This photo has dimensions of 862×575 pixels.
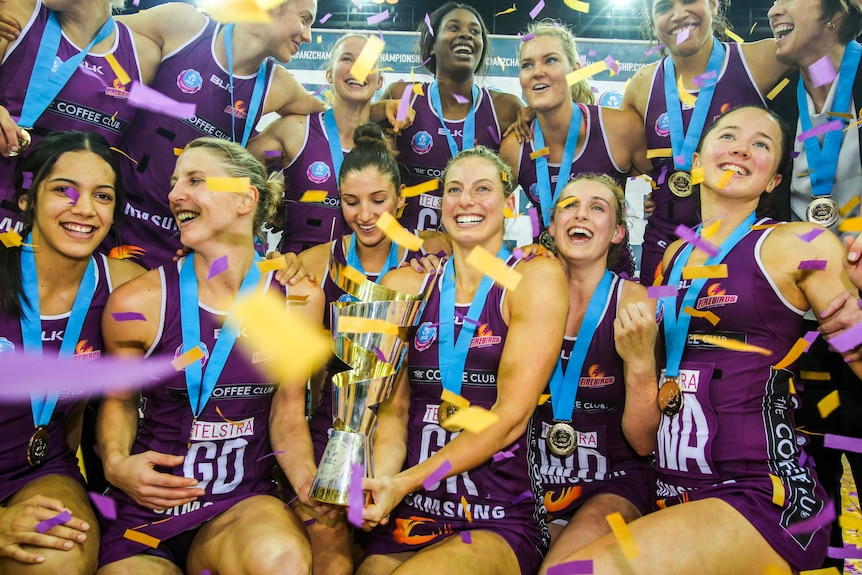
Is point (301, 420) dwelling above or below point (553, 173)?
below

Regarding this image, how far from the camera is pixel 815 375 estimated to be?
2910 millimetres

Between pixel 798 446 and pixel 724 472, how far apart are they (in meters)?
0.29

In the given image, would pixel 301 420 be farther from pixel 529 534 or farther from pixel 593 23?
pixel 593 23

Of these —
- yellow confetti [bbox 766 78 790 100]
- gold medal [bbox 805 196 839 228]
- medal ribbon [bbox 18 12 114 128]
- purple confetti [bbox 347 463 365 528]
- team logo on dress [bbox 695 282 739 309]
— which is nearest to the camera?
purple confetti [bbox 347 463 365 528]

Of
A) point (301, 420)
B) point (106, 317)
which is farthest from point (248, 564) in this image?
point (106, 317)

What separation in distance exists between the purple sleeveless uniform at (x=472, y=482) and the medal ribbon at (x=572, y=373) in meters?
0.22

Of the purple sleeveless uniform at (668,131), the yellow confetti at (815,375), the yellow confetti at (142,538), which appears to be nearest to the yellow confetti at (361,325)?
the yellow confetti at (142,538)

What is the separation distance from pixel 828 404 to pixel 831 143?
1056 millimetres

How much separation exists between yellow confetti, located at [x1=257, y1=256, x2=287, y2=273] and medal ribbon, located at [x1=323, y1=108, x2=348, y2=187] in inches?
37.1

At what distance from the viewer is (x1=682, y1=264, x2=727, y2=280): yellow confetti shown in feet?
8.14

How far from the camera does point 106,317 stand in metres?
2.58

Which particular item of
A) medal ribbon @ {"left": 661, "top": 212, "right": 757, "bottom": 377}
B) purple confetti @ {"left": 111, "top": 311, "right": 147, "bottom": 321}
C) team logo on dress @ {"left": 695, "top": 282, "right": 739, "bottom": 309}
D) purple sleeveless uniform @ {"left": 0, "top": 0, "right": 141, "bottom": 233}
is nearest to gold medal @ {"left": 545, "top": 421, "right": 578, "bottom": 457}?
medal ribbon @ {"left": 661, "top": 212, "right": 757, "bottom": 377}

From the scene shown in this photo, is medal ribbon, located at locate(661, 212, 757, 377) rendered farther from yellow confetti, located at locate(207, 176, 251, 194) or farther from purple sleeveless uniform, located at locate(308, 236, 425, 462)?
yellow confetti, located at locate(207, 176, 251, 194)

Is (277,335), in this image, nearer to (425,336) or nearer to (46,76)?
(425,336)
